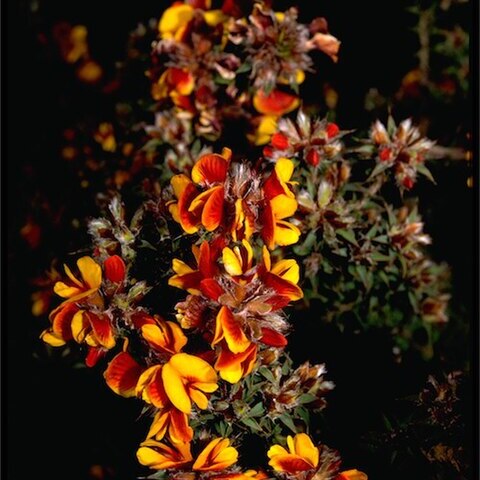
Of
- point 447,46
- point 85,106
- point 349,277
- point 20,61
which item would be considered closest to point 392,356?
point 349,277

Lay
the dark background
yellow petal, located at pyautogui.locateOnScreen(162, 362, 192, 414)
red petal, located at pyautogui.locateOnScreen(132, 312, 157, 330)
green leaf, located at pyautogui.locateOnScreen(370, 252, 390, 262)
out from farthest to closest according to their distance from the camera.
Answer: the dark background
green leaf, located at pyautogui.locateOnScreen(370, 252, 390, 262)
red petal, located at pyautogui.locateOnScreen(132, 312, 157, 330)
yellow petal, located at pyautogui.locateOnScreen(162, 362, 192, 414)

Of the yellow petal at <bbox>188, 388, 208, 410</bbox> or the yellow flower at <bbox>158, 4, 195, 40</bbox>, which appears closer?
the yellow petal at <bbox>188, 388, 208, 410</bbox>

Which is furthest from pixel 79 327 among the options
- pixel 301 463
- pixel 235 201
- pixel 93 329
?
pixel 301 463

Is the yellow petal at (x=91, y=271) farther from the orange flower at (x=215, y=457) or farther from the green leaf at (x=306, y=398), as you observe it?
the green leaf at (x=306, y=398)

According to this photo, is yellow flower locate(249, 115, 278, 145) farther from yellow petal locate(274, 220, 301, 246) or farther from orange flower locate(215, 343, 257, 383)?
orange flower locate(215, 343, 257, 383)

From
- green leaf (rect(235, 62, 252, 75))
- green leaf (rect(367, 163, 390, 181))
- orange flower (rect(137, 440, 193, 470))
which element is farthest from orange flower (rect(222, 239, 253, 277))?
green leaf (rect(235, 62, 252, 75))

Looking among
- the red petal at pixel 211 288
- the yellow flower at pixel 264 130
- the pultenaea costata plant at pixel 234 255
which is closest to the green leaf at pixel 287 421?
the pultenaea costata plant at pixel 234 255

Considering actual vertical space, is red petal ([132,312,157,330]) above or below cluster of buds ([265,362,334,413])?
above
